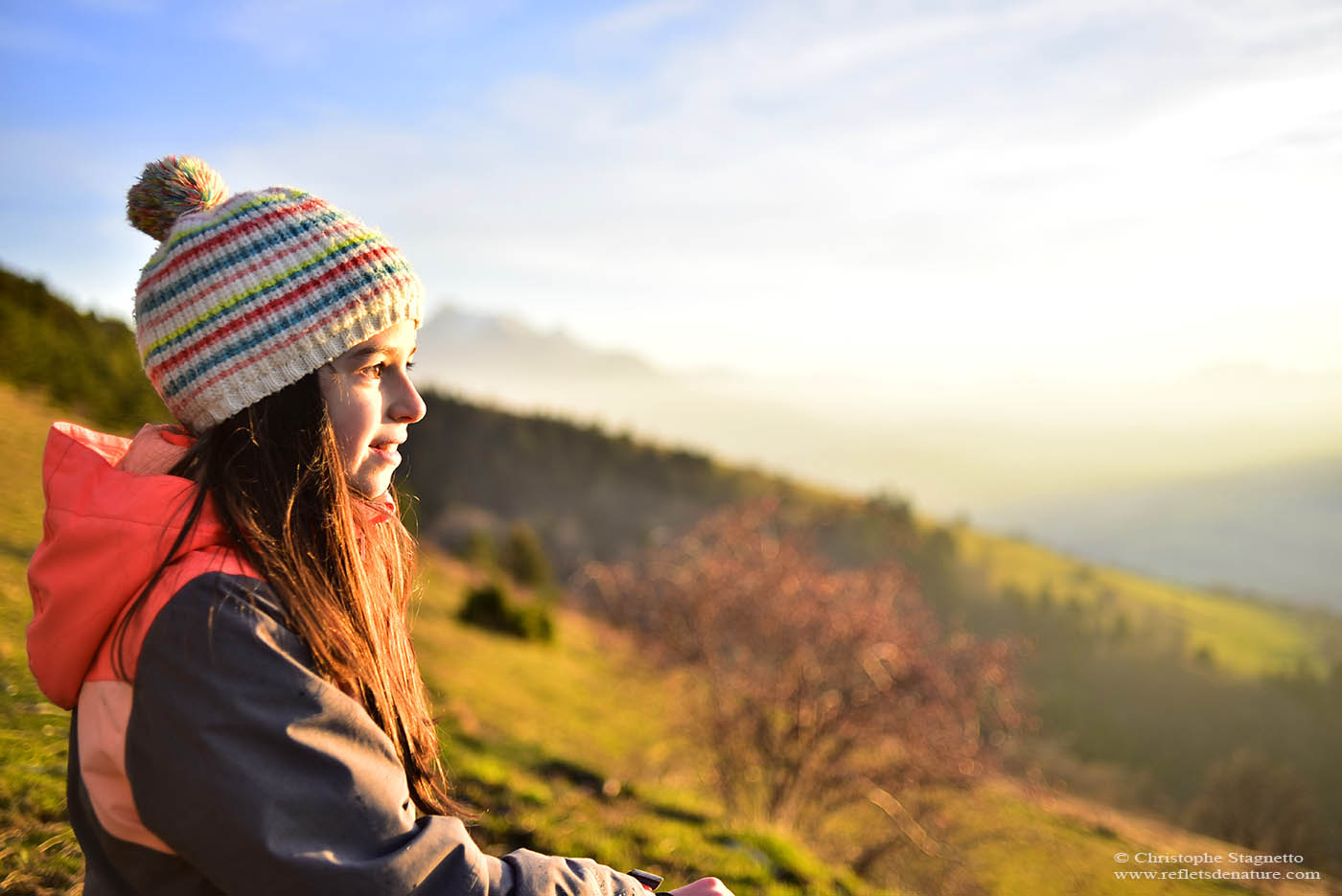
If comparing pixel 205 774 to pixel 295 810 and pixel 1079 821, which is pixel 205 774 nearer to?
pixel 295 810

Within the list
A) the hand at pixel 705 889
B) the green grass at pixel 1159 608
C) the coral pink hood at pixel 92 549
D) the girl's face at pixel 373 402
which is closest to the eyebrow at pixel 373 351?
the girl's face at pixel 373 402

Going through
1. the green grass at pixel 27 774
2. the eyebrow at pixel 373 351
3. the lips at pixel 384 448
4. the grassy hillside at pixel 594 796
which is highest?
the eyebrow at pixel 373 351

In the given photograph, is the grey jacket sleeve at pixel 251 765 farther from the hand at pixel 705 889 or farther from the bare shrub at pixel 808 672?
the bare shrub at pixel 808 672

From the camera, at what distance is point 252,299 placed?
4.34 feet

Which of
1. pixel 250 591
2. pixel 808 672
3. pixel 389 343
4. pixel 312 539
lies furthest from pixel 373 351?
pixel 808 672

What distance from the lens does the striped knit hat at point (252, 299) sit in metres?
1.32

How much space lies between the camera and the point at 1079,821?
994 centimetres

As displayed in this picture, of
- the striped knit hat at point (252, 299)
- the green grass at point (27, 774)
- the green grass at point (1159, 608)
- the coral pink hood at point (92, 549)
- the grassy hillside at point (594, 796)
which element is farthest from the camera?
the green grass at point (1159, 608)

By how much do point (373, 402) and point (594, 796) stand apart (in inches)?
167

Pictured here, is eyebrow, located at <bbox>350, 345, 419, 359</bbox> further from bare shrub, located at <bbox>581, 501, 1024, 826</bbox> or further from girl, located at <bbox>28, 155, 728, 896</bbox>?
bare shrub, located at <bbox>581, 501, 1024, 826</bbox>

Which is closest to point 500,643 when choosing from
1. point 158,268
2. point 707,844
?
point 707,844

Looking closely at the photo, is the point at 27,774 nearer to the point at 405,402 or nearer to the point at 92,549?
the point at 92,549

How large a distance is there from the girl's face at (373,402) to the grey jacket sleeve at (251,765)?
1.14ft

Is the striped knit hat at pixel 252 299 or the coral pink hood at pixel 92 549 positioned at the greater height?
the striped knit hat at pixel 252 299
